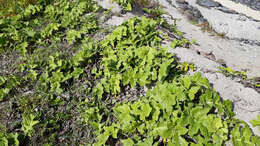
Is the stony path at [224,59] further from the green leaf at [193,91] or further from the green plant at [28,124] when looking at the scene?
the green plant at [28,124]

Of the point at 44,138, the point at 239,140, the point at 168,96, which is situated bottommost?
the point at 44,138

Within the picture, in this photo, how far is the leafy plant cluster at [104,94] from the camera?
2.20 m

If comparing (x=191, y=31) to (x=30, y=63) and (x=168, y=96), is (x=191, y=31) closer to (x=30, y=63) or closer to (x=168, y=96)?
(x=168, y=96)

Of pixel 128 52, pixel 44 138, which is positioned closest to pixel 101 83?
pixel 128 52

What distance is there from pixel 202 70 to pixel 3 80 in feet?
11.2

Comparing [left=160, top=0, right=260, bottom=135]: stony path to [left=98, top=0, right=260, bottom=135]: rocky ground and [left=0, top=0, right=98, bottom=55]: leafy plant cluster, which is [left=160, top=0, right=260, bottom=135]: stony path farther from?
[left=0, top=0, right=98, bottom=55]: leafy plant cluster

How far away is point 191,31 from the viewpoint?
595cm

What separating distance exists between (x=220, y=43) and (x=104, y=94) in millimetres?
4276

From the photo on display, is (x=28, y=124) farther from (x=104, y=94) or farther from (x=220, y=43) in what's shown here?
(x=220, y=43)

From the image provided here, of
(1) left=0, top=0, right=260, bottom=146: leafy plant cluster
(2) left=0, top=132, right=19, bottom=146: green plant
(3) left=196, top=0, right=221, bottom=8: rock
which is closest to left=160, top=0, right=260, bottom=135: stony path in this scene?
(1) left=0, top=0, right=260, bottom=146: leafy plant cluster

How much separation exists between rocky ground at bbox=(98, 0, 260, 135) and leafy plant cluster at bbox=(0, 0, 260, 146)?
297mm

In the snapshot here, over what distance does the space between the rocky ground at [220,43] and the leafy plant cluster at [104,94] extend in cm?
30

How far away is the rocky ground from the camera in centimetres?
262

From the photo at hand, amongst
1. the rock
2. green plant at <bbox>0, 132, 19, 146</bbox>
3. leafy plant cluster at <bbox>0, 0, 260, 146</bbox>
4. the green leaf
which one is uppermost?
the rock
